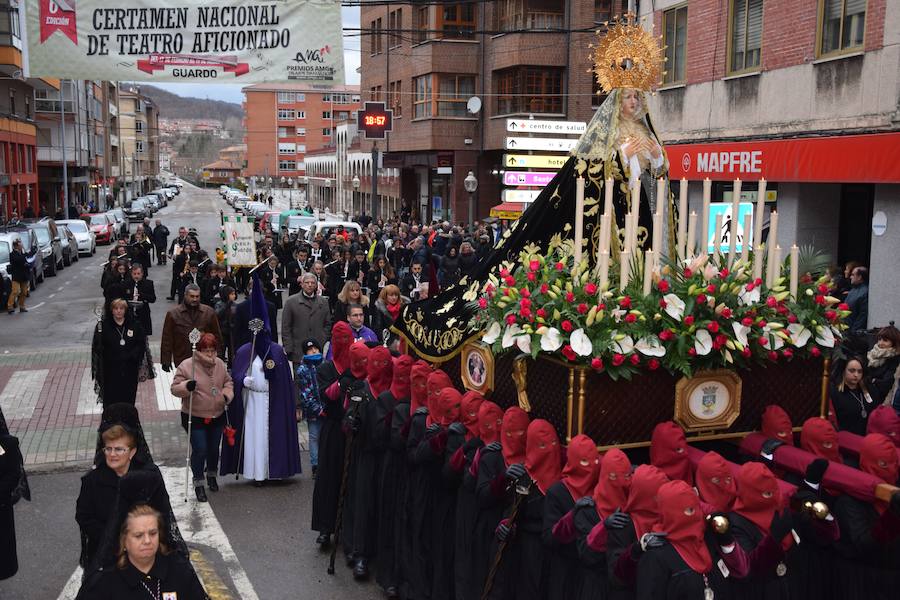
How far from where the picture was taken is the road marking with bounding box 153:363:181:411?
1255 centimetres

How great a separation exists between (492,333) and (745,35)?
13.8 metres

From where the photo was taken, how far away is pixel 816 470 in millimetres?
5445

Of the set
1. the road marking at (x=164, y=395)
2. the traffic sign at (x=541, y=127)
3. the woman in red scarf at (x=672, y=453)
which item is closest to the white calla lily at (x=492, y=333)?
the woman in red scarf at (x=672, y=453)

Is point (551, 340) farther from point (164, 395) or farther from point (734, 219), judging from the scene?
point (164, 395)

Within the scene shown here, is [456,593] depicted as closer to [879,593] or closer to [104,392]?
[879,593]

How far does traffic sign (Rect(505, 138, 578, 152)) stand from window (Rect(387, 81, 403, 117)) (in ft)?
77.4

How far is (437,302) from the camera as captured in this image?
7.59 m

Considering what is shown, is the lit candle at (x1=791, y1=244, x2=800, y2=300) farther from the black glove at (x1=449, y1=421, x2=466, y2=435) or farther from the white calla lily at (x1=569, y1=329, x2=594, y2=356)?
the black glove at (x1=449, y1=421, x2=466, y2=435)

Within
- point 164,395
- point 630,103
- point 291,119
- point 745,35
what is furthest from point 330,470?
point 291,119

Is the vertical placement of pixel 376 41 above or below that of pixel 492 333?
above

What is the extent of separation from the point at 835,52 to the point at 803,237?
328 cm

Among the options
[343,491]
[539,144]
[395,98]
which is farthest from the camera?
[395,98]

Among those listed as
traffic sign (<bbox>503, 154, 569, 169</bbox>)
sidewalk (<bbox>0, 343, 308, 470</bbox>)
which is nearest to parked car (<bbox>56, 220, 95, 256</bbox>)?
sidewalk (<bbox>0, 343, 308, 470</bbox>)

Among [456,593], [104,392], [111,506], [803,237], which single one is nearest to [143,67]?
[104,392]
